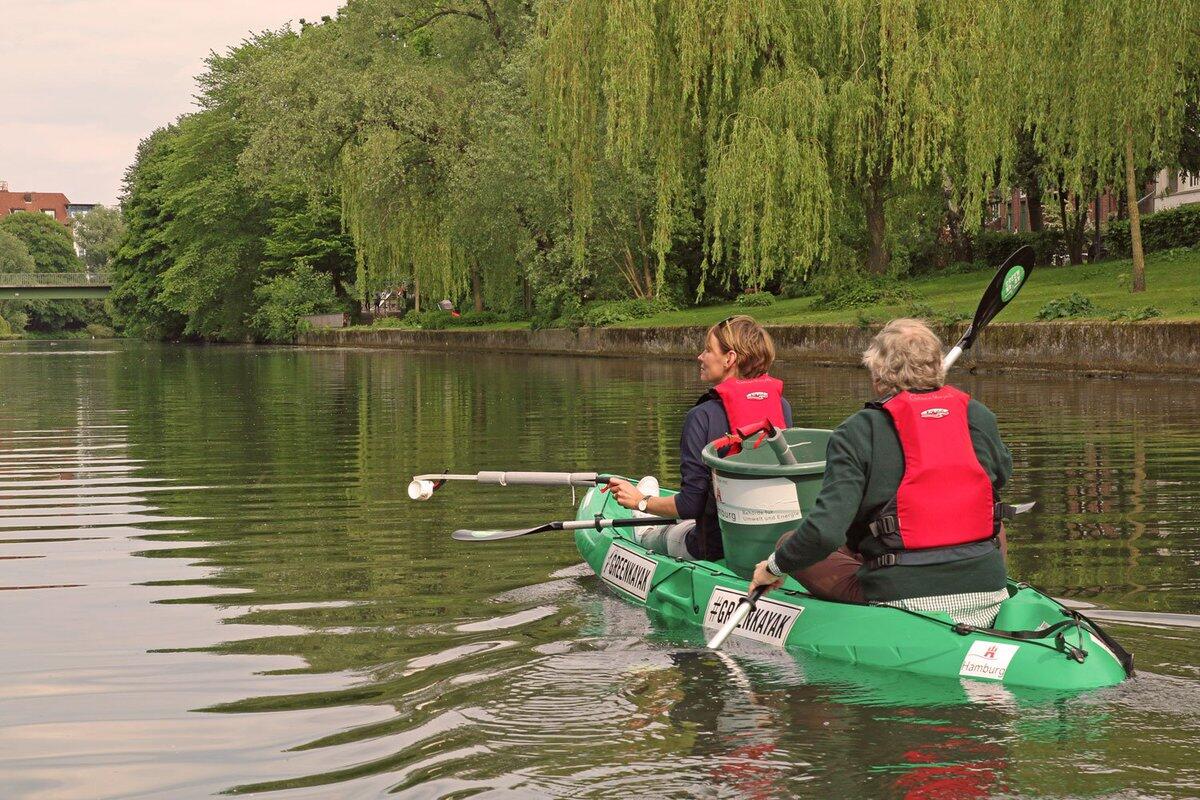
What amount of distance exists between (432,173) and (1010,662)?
44393 mm

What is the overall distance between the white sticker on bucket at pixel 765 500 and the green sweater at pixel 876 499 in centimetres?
90

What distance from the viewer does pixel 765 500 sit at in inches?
296

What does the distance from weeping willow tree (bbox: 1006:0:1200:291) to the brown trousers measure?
1895cm

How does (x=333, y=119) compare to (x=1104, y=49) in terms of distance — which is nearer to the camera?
(x=1104, y=49)

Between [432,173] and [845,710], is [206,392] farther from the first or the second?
[845,710]

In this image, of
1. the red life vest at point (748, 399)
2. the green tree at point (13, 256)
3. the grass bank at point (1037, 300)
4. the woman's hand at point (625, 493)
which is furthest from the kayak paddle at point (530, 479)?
the green tree at point (13, 256)

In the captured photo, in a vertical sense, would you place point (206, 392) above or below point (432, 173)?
below

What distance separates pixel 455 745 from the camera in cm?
563

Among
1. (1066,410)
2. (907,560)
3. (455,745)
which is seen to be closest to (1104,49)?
(1066,410)

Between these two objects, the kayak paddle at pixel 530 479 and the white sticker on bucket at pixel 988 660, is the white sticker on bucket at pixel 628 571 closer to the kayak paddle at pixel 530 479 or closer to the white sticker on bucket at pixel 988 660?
the kayak paddle at pixel 530 479

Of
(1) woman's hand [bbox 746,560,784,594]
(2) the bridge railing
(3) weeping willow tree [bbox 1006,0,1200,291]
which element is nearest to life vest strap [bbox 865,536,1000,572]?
(1) woman's hand [bbox 746,560,784,594]

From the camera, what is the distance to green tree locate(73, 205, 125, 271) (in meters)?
189

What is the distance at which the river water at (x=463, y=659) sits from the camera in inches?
208

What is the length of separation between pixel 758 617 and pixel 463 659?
4.70 feet
